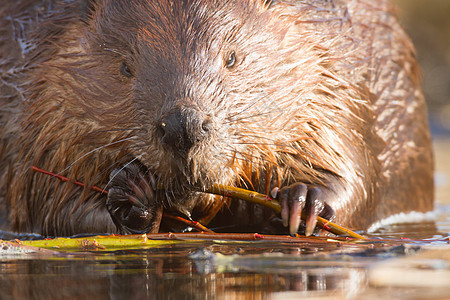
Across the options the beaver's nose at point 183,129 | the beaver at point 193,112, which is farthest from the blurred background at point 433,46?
the beaver's nose at point 183,129

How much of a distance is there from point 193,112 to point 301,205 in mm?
591

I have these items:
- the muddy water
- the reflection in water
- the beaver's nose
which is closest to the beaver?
the beaver's nose

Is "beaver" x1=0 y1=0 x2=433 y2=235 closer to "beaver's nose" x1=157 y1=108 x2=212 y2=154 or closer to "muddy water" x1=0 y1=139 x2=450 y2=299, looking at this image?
"beaver's nose" x1=157 y1=108 x2=212 y2=154

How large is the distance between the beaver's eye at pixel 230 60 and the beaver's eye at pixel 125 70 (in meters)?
0.38

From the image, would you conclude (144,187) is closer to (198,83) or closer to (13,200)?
(198,83)

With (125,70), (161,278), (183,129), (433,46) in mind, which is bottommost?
(161,278)

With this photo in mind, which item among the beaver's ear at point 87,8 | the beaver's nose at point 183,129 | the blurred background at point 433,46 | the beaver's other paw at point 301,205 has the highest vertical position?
the blurred background at point 433,46

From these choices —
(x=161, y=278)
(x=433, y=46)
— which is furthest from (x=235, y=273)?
(x=433, y=46)

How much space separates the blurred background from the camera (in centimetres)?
1160

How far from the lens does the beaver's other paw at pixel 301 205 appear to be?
9.41 ft

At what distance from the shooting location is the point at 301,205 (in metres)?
2.94

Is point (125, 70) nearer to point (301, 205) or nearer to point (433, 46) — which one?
point (301, 205)

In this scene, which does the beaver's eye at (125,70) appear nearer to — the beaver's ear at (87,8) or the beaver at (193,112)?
the beaver at (193,112)

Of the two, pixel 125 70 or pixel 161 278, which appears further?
pixel 125 70
